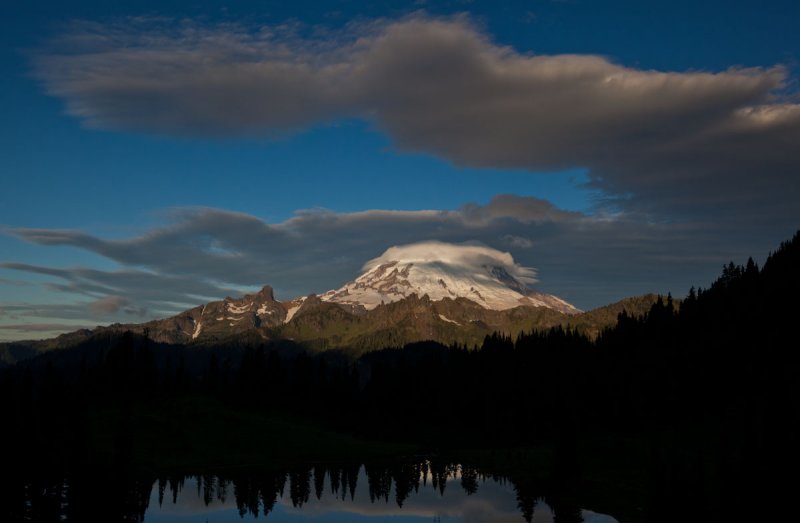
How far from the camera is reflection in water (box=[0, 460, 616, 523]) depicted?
84.1 meters

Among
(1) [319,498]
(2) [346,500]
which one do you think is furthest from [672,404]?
(1) [319,498]

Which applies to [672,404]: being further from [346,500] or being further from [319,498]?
[319,498]

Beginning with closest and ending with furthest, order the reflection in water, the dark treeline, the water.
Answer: the dark treeline
the reflection in water
the water

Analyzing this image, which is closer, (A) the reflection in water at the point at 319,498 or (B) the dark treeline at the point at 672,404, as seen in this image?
(B) the dark treeline at the point at 672,404

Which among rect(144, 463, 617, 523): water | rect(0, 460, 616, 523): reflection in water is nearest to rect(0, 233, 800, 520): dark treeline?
rect(0, 460, 616, 523): reflection in water

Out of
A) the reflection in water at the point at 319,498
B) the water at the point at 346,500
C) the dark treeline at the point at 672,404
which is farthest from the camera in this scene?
the water at the point at 346,500

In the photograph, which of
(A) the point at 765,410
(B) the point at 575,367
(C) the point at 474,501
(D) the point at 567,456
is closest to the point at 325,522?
(C) the point at 474,501

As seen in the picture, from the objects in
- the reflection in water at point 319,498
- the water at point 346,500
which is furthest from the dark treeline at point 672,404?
the water at point 346,500

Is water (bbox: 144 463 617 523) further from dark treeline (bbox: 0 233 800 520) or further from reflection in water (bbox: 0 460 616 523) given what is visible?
dark treeline (bbox: 0 233 800 520)

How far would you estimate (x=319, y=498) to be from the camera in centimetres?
10344

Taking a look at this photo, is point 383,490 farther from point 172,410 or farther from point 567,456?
point 172,410

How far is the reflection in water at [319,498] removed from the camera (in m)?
84.1

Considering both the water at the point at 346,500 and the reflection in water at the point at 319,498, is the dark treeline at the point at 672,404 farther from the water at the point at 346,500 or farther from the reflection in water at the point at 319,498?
the water at the point at 346,500

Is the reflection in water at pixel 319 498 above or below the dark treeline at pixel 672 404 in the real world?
below
